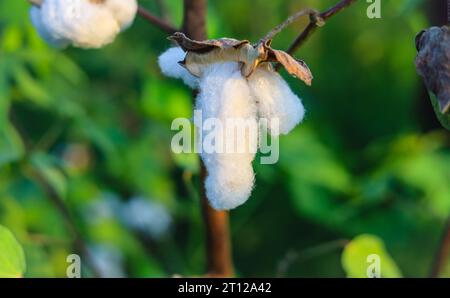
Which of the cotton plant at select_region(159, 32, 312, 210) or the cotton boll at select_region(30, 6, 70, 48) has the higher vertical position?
the cotton boll at select_region(30, 6, 70, 48)

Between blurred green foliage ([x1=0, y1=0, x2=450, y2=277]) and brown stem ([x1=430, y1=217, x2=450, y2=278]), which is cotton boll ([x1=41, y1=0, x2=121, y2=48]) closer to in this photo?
blurred green foliage ([x1=0, y1=0, x2=450, y2=277])

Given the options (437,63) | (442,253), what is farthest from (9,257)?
(442,253)

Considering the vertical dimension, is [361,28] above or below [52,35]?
above

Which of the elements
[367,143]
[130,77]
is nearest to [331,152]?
[367,143]

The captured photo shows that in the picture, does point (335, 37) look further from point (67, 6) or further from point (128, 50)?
point (67, 6)

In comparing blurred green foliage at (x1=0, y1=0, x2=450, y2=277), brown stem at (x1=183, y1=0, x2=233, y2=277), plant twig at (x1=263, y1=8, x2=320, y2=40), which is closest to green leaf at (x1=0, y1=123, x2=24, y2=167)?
blurred green foliage at (x1=0, y1=0, x2=450, y2=277)

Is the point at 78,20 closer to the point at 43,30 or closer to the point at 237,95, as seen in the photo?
the point at 43,30

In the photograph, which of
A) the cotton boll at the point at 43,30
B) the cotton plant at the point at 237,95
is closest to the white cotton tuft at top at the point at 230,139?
the cotton plant at the point at 237,95
